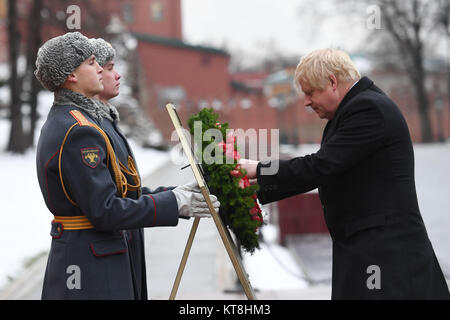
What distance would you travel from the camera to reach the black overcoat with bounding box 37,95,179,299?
94.7 inches

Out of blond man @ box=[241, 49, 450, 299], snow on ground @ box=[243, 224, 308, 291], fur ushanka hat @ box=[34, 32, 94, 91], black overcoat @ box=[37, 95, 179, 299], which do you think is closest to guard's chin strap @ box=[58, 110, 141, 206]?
black overcoat @ box=[37, 95, 179, 299]

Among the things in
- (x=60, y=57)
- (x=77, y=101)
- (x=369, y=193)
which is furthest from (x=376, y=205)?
(x=60, y=57)

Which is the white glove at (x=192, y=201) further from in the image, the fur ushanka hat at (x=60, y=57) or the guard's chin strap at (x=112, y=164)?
the fur ushanka hat at (x=60, y=57)

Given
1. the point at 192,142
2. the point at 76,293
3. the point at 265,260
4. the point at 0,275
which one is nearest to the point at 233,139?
the point at 192,142

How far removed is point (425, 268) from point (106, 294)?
5.07ft

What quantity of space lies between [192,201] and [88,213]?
52 centimetres

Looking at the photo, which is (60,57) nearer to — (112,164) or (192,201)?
(112,164)

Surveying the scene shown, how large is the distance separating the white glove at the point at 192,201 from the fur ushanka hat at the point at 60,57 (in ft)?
2.55

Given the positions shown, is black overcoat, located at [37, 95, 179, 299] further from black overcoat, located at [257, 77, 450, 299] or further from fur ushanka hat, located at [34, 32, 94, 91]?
black overcoat, located at [257, 77, 450, 299]

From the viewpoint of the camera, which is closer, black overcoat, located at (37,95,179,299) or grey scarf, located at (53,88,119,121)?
black overcoat, located at (37,95,179,299)

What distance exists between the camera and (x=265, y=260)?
8.09 meters

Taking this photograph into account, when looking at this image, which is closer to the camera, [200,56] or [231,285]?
[231,285]
